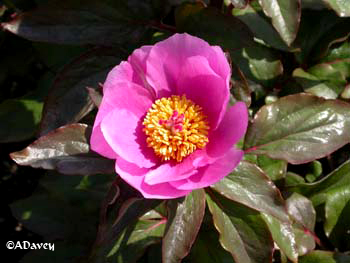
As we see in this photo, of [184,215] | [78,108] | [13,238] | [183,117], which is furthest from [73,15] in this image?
[13,238]

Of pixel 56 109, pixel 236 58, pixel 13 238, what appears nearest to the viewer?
pixel 56 109

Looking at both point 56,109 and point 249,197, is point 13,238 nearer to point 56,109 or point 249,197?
point 56,109

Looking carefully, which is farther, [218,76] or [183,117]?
[183,117]

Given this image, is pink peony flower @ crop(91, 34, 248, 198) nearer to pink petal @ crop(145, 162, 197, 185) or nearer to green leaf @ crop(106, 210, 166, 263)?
pink petal @ crop(145, 162, 197, 185)

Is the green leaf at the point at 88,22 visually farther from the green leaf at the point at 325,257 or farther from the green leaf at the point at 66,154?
the green leaf at the point at 325,257

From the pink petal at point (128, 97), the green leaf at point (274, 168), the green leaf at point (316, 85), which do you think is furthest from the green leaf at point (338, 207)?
the pink petal at point (128, 97)

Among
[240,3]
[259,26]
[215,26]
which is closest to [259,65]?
[259,26]

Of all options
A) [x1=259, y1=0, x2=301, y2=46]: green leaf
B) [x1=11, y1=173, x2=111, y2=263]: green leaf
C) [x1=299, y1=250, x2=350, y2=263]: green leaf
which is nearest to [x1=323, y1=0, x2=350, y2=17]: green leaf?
[x1=259, y1=0, x2=301, y2=46]: green leaf
